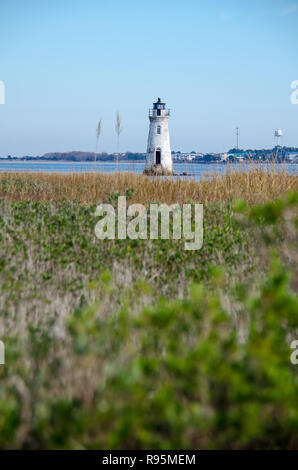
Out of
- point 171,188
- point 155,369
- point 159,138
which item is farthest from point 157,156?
point 155,369

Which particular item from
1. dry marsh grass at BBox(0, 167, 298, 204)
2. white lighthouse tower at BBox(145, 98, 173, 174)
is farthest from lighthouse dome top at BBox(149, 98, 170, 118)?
dry marsh grass at BBox(0, 167, 298, 204)

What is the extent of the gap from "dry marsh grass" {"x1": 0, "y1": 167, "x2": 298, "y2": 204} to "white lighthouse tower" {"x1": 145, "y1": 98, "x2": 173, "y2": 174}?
23605 mm

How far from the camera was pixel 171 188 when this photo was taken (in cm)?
870

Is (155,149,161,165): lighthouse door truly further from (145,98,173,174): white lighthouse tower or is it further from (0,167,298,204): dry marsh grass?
(0,167,298,204): dry marsh grass

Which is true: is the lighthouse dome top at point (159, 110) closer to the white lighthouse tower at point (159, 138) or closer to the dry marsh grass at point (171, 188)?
the white lighthouse tower at point (159, 138)

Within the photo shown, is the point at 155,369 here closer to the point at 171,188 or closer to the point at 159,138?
the point at 171,188

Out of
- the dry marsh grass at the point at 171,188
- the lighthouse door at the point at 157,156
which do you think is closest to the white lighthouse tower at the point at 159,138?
the lighthouse door at the point at 157,156

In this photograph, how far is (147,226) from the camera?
5738 mm

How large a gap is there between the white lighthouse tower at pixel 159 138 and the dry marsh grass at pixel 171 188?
23.6 meters

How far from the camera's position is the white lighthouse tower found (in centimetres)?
3394

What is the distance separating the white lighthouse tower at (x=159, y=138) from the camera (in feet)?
111

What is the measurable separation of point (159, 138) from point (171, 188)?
2597cm
